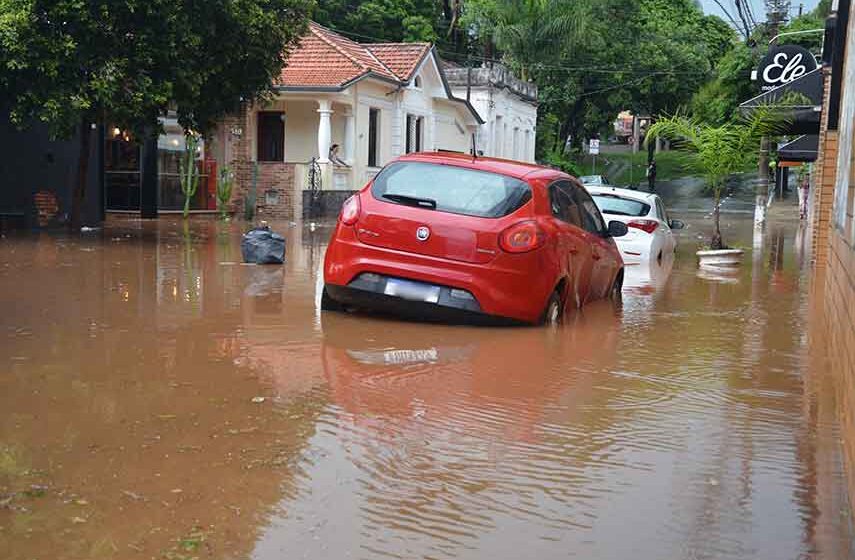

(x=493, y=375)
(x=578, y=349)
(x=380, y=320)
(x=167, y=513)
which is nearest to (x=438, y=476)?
(x=167, y=513)

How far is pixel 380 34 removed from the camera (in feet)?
172

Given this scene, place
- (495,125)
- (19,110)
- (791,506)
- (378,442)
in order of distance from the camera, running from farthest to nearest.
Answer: (495,125)
(19,110)
(378,442)
(791,506)

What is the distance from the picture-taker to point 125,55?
18.6m

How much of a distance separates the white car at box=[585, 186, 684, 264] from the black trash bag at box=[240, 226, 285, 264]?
5.27 metres

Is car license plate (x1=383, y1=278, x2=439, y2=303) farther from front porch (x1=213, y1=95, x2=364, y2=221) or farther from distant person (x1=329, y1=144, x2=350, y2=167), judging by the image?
distant person (x1=329, y1=144, x2=350, y2=167)

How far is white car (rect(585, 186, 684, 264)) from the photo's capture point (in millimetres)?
17547

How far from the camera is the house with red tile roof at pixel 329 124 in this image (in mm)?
31578

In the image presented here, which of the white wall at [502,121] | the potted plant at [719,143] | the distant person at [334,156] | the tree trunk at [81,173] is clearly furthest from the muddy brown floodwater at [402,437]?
the white wall at [502,121]

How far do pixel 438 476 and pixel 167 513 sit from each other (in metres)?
1.37

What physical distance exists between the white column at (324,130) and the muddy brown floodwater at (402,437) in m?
21.8

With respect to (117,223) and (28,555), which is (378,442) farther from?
(117,223)

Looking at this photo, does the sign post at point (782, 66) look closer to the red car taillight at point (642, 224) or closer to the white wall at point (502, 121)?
the red car taillight at point (642, 224)

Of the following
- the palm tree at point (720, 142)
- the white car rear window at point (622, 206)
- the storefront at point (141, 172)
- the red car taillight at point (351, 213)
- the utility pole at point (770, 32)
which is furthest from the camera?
the utility pole at point (770, 32)

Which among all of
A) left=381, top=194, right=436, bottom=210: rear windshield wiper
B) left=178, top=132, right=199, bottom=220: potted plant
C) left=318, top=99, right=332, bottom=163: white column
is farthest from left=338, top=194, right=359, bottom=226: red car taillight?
left=318, top=99, right=332, bottom=163: white column
